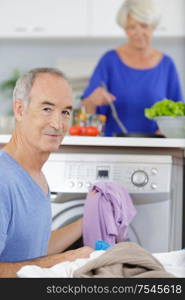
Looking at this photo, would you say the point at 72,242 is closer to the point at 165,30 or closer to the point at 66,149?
the point at 66,149

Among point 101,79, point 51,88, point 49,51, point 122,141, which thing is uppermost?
point 49,51

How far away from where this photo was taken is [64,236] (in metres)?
1.36

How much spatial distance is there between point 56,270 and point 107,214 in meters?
0.55

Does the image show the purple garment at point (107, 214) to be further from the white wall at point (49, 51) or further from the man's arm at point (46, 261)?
the white wall at point (49, 51)

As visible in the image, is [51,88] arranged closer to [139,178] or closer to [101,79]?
[139,178]

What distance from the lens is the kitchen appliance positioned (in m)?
1.46

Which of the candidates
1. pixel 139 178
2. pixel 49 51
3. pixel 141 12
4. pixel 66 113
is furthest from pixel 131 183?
pixel 49 51

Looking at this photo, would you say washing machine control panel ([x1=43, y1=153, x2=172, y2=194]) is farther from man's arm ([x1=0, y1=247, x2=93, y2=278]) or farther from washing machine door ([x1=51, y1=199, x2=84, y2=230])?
man's arm ([x1=0, y1=247, x2=93, y2=278])

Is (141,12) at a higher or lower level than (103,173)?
higher

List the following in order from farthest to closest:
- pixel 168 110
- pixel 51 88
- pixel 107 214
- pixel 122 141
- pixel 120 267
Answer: pixel 168 110 → pixel 122 141 → pixel 107 214 → pixel 51 88 → pixel 120 267

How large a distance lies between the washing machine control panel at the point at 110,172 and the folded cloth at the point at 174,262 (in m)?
0.57

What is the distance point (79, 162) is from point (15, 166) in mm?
513

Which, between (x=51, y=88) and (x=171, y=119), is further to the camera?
(x=171, y=119)

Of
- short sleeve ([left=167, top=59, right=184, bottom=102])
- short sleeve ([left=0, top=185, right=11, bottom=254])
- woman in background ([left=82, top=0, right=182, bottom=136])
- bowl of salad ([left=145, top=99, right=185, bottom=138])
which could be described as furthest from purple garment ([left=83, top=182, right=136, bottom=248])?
short sleeve ([left=167, top=59, right=184, bottom=102])
